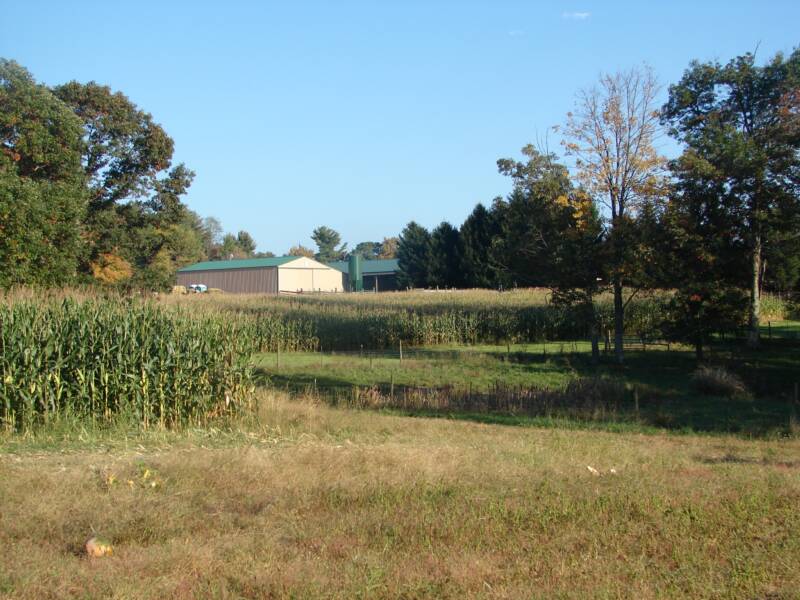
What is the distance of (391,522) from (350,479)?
162cm

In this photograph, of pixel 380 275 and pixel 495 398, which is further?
pixel 380 275

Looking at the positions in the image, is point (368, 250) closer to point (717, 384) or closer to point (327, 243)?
point (327, 243)

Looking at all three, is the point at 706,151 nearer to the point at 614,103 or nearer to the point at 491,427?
the point at 614,103

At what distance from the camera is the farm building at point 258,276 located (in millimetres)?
76125

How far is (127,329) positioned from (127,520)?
718 centimetres

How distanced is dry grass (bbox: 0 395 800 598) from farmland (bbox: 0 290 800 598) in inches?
1.1

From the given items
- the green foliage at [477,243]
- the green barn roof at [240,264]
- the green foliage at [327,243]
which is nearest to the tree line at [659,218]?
the green foliage at [477,243]

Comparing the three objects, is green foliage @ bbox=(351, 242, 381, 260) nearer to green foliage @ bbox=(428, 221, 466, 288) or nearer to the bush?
green foliage @ bbox=(428, 221, 466, 288)

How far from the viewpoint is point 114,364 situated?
43.1ft

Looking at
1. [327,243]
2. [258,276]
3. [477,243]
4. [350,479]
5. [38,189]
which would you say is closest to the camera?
[350,479]

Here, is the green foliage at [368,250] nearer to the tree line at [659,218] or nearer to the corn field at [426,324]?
the corn field at [426,324]

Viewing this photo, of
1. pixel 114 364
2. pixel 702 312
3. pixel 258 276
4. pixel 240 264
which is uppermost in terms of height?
pixel 240 264

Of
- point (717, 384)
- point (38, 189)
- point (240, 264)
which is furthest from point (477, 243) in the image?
point (38, 189)

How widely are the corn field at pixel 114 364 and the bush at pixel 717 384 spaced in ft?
42.5
